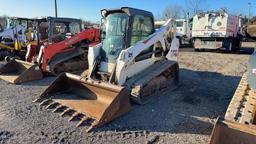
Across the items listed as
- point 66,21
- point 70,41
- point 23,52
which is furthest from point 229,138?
point 23,52

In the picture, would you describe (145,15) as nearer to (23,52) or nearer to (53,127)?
(53,127)

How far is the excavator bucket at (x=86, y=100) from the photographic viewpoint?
4573mm

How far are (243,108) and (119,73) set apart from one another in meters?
2.74

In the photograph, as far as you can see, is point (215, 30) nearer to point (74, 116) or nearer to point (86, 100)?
point (86, 100)

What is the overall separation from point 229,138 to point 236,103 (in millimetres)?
967

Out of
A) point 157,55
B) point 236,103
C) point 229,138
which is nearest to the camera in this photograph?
point 229,138

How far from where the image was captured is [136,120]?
4824mm

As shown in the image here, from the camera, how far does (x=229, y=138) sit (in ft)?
10.2

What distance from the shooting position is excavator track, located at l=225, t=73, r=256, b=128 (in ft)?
10.8

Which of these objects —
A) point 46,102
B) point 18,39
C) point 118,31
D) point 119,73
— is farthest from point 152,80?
point 18,39

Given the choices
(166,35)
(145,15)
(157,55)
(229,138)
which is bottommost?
(229,138)

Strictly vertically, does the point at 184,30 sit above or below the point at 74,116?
above

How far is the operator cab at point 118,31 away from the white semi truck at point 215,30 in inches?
406

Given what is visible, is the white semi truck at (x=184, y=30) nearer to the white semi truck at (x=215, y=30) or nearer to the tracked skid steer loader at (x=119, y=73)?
the white semi truck at (x=215, y=30)
